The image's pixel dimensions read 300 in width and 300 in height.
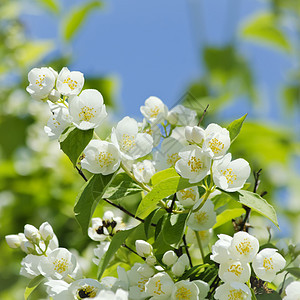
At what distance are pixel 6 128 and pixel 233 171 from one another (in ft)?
6.63

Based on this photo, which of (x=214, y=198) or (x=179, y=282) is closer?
(x=179, y=282)

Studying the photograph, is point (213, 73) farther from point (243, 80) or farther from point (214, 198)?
point (214, 198)

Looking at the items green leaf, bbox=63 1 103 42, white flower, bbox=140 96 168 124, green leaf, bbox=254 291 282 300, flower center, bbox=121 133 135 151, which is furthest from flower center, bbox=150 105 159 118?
green leaf, bbox=63 1 103 42

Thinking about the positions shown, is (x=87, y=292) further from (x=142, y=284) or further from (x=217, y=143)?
(x=217, y=143)

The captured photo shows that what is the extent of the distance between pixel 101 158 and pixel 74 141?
0.04m

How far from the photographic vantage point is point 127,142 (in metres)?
0.67

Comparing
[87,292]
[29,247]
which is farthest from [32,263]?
[87,292]

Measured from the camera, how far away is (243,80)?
3045 millimetres

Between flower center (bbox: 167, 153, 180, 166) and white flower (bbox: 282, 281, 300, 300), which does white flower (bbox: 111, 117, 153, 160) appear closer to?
flower center (bbox: 167, 153, 180, 166)

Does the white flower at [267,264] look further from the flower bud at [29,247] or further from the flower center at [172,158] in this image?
the flower bud at [29,247]

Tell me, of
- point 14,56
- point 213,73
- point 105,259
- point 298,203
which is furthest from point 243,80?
point 105,259

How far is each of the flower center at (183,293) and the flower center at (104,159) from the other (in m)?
0.20

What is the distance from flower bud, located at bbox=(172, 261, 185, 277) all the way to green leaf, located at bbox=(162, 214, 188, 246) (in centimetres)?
3

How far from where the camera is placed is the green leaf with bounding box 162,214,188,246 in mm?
633
